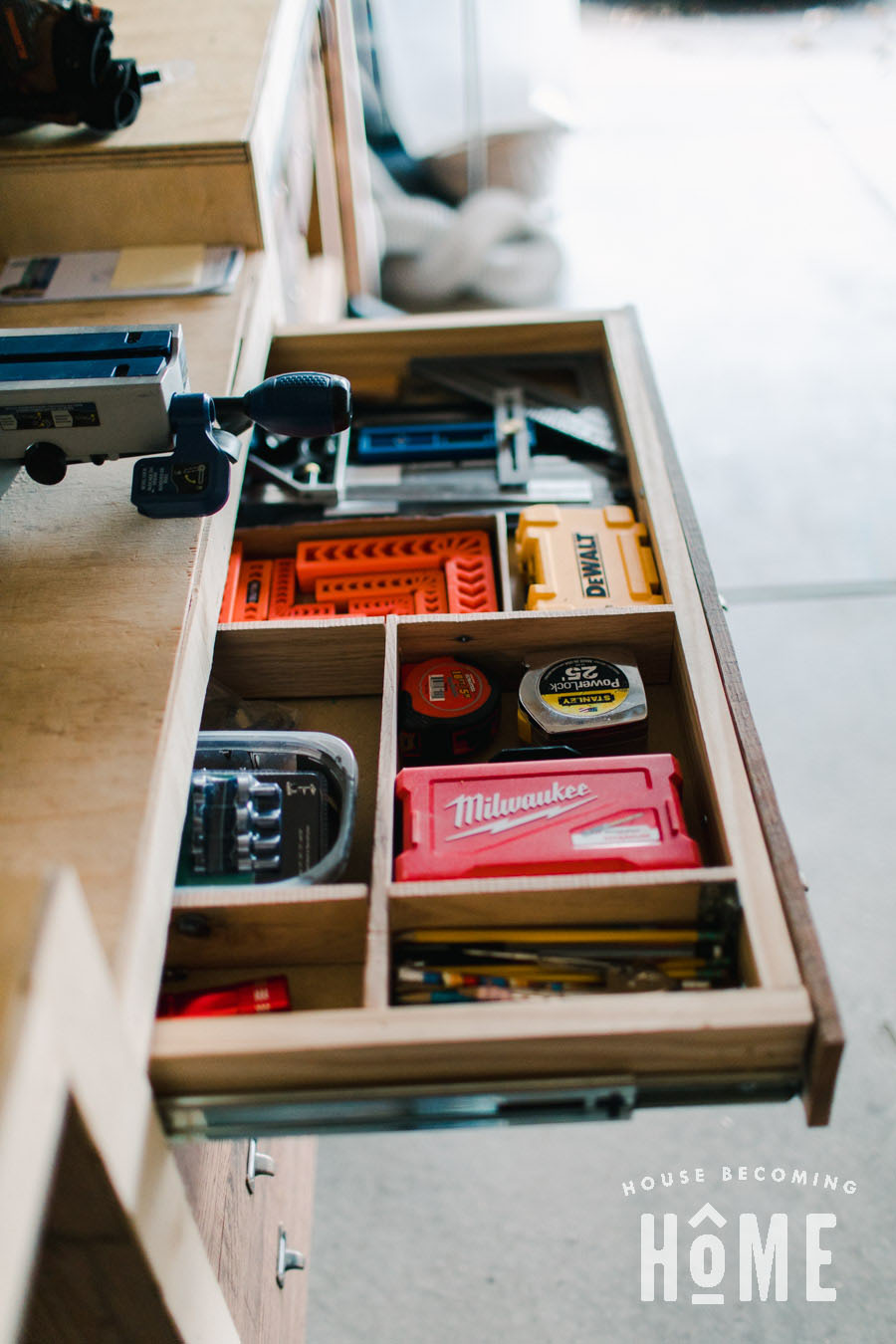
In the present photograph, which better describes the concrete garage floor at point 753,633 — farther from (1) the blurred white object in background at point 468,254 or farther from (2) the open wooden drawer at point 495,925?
(2) the open wooden drawer at point 495,925

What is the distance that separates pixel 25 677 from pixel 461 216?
98.2 inches

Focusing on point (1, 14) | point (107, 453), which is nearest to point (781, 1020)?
point (107, 453)

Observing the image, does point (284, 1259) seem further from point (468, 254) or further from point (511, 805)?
A: point (468, 254)

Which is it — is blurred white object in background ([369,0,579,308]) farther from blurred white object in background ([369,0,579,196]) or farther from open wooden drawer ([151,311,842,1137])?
open wooden drawer ([151,311,842,1137])

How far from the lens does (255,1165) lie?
1195mm

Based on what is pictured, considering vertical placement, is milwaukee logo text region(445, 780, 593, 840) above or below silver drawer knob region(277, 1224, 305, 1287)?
above

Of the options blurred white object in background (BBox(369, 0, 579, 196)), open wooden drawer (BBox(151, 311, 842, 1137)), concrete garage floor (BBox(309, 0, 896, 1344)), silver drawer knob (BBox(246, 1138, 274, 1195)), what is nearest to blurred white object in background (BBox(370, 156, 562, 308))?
concrete garage floor (BBox(309, 0, 896, 1344))

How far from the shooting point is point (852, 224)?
3.43 meters

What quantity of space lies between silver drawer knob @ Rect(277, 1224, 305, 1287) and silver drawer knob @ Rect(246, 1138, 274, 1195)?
0.47 ft

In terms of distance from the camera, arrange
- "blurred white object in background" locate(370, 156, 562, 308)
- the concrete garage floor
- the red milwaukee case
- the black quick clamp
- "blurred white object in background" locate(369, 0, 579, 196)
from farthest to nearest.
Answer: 1. "blurred white object in background" locate(369, 0, 579, 196)
2. "blurred white object in background" locate(370, 156, 562, 308)
3. the concrete garage floor
4. the black quick clamp
5. the red milwaukee case

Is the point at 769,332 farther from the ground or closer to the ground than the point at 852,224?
closer to the ground

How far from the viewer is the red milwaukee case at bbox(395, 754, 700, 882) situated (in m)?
0.93

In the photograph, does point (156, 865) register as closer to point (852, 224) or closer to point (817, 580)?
point (817, 580)

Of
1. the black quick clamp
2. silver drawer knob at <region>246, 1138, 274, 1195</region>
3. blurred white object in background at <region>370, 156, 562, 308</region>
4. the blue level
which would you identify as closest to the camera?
the black quick clamp
